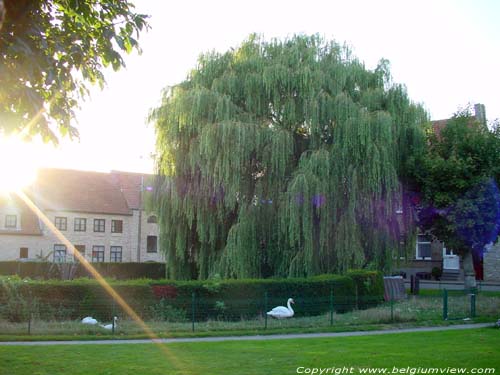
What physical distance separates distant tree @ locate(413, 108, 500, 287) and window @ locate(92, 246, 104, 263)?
33041mm

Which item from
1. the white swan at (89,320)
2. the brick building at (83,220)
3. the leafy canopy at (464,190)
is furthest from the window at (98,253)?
the white swan at (89,320)

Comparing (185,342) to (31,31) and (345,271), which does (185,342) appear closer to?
(31,31)

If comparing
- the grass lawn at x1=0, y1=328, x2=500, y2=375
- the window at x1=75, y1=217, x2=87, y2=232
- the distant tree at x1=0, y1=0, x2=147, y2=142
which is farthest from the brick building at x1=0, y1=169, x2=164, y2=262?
the distant tree at x1=0, y1=0, x2=147, y2=142

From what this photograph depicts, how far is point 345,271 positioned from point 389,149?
5.02m

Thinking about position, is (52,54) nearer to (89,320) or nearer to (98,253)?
(89,320)

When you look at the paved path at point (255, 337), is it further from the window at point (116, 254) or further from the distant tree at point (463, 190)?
the window at point (116, 254)

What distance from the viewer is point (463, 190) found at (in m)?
24.1

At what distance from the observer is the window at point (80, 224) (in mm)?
50312

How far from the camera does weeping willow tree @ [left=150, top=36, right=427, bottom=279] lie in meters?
21.5

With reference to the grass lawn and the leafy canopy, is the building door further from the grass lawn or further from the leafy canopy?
the grass lawn

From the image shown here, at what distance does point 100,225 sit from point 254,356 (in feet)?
141

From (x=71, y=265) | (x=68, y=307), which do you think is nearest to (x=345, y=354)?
(x=68, y=307)

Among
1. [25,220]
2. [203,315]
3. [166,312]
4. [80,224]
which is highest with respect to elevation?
[25,220]

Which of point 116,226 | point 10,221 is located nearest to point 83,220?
point 116,226
